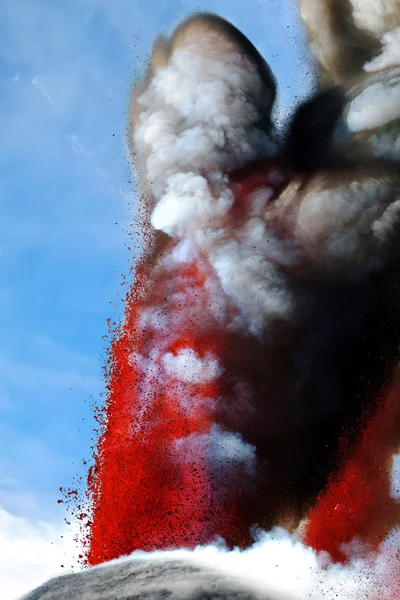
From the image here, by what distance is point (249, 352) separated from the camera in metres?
33.6

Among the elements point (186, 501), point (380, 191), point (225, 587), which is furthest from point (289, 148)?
point (225, 587)

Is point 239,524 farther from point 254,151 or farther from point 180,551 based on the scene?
point 254,151

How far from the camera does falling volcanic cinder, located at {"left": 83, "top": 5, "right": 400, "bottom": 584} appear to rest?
1226 inches

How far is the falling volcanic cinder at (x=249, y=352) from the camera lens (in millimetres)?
31141

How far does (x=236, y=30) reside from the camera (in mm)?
39781

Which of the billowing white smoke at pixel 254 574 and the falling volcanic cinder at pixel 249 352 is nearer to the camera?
the billowing white smoke at pixel 254 574

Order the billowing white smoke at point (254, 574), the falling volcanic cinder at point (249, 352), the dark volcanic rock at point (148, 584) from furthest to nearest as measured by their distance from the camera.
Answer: the falling volcanic cinder at point (249, 352) < the billowing white smoke at point (254, 574) < the dark volcanic rock at point (148, 584)

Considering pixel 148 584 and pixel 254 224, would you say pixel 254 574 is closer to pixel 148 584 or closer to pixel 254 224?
pixel 148 584

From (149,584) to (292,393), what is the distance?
37.5 feet

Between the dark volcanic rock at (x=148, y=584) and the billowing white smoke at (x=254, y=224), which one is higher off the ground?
the billowing white smoke at (x=254, y=224)

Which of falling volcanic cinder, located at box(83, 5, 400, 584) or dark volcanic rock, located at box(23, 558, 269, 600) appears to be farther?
falling volcanic cinder, located at box(83, 5, 400, 584)

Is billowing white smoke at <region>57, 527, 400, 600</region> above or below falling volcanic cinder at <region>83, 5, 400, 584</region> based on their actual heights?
below

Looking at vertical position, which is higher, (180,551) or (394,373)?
(394,373)

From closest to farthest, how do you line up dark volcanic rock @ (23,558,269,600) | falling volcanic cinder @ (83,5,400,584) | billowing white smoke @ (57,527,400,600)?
dark volcanic rock @ (23,558,269,600) < billowing white smoke @ (57,527,400,600) < falling volcanic cinder @ (83,5,400,584)
